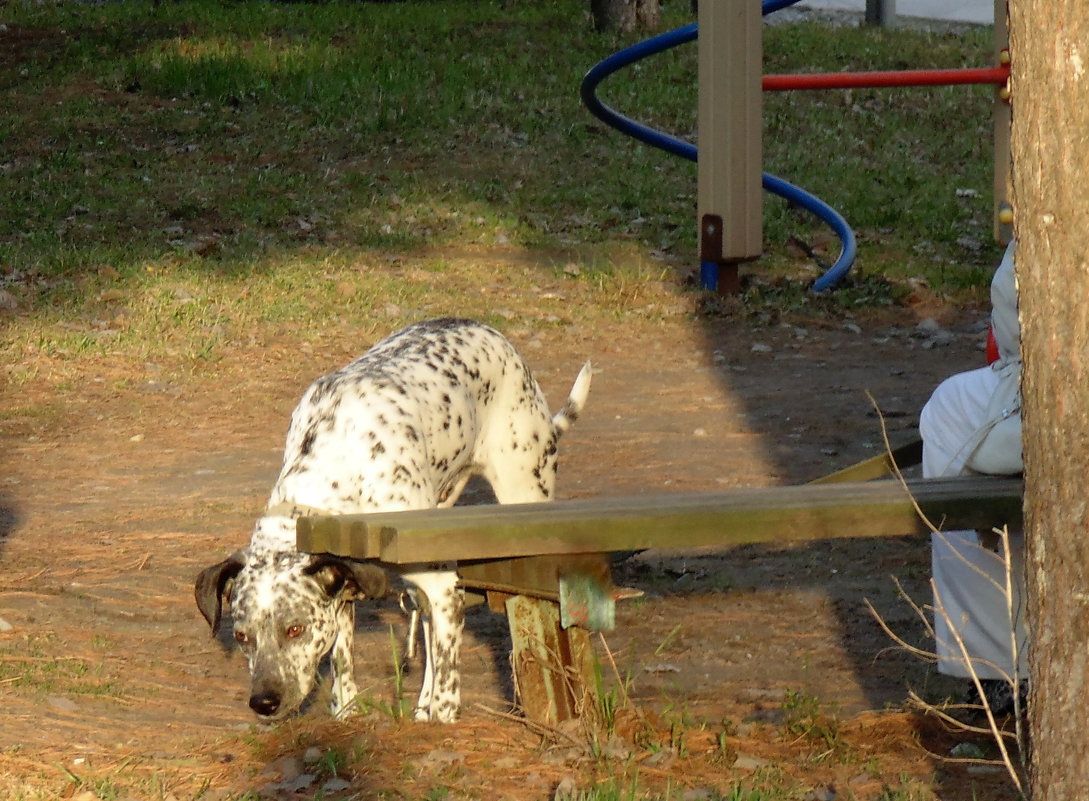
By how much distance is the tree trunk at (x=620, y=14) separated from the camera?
18.9 meters

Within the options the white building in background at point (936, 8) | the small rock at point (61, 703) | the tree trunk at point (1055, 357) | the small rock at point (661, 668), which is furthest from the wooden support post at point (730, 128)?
the white building in background at point (936, 8)

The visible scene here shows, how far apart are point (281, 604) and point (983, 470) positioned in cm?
203

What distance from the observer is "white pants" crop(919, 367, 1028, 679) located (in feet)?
14.1

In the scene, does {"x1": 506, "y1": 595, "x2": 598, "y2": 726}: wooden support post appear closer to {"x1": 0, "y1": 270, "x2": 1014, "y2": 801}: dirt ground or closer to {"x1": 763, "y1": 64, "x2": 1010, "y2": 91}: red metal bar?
{"x1": 0, "y1": 270, "x2": 1014, "y2": 801}: dirt ground

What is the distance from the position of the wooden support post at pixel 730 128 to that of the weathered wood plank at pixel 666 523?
21.6 feet

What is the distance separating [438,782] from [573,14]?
17402 mm

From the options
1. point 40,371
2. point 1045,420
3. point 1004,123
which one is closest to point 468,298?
point 40,371

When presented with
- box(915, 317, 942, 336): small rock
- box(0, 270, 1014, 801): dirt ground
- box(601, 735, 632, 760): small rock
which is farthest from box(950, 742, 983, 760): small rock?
box(915, 317, 942, 336): small rock

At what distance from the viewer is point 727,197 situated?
10406 mm

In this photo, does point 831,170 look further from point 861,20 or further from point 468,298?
point 861,20

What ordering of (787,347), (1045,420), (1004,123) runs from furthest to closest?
(787,347) < (1004,123) < (1045,420)

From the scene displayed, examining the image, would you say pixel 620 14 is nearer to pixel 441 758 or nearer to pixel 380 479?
pixel 380 479

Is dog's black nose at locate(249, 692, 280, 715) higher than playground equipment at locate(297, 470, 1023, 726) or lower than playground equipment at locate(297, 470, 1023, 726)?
lower

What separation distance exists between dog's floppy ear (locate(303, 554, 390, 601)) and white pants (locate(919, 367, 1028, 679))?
1580 millimetres
